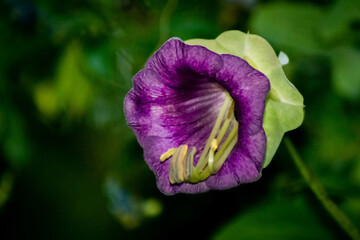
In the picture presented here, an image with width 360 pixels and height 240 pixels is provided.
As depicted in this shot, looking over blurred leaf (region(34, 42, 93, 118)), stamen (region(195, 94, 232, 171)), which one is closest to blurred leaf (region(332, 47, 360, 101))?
stamen (region(195, 94, 232, 171))

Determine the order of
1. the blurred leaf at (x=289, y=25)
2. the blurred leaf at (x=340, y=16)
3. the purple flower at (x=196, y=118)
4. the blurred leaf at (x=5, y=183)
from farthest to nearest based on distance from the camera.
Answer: the blurred leaf at (x=5, y=183), the blurred leaf at (x=289, y=25), the blurred leaf at (x=340, y=16), the purple flower at (x=196, y=118)

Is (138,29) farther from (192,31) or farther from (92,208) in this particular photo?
(92,208)

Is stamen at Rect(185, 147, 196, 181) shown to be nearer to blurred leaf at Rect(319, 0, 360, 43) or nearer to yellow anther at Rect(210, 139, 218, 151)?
yellow anther at Rect(210, 139, 218, 151)

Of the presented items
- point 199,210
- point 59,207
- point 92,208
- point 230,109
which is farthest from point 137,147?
point 59,207

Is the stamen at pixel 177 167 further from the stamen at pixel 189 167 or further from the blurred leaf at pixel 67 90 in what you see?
the blurred leaf at pixel 67 90

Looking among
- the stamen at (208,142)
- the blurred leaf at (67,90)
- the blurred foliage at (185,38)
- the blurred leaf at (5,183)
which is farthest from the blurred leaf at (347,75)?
the blurred leaf at (5,183)

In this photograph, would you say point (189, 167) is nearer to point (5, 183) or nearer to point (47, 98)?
point (47, 98)

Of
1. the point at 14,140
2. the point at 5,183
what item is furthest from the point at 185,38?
the point at 5,183
